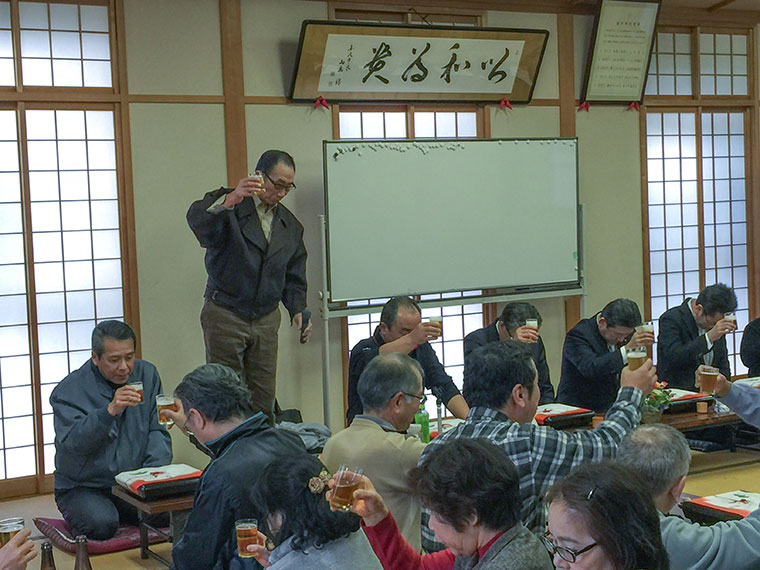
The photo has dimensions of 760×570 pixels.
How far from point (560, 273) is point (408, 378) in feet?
14.0

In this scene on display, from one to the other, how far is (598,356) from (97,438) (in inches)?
112

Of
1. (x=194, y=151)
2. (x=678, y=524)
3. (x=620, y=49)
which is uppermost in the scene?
(x=620, y=49)

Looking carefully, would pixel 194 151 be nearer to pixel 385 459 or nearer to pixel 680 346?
pixel 680 346

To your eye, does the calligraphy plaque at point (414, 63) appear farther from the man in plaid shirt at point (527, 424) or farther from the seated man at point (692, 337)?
the man in plaid shirt at point (527, 424)

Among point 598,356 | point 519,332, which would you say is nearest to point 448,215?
point 598,356

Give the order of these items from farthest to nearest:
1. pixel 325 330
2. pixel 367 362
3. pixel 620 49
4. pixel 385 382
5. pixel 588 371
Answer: pixel 620 49 → pixel 325 330 → pixel 588 371 → pixel 367 362 → pixel 385 382

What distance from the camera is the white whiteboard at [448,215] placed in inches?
255

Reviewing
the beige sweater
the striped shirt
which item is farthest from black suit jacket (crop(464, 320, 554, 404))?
the striped shirt

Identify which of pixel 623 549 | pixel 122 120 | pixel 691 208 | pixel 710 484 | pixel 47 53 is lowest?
pixel 710 484

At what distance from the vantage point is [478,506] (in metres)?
2.07

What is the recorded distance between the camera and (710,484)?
16.7 ft

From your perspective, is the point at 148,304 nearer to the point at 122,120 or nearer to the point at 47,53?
A: the point at 122,120

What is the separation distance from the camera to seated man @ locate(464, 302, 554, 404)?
17.0 ft

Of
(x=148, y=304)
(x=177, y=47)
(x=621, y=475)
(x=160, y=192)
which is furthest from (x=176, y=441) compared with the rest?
(x=621, y=475)
